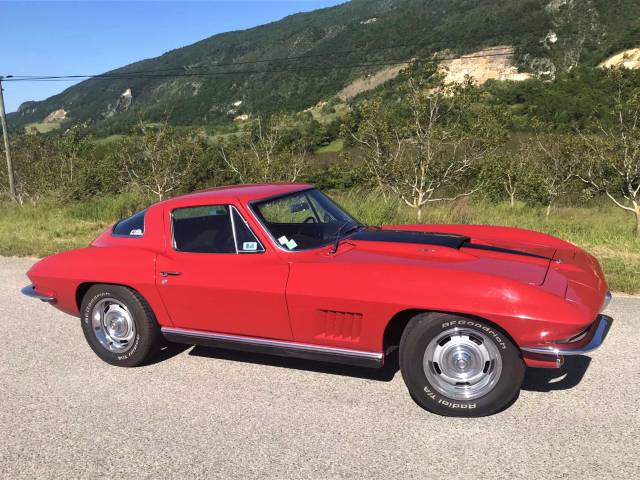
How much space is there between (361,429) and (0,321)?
424cm

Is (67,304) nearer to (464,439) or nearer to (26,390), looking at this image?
(26,390)

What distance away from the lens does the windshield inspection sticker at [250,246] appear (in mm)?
3729

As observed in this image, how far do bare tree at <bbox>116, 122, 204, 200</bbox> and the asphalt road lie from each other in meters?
21.1

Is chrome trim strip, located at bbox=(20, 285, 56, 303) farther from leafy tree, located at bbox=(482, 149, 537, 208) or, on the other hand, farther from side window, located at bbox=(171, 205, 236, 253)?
leafy tree, located at bbox=(482, 149, 537, 208)

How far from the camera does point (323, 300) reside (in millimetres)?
3340

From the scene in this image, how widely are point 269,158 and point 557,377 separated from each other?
21.2 metres

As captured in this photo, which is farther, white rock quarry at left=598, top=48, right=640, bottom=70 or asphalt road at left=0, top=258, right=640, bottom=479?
white rock quarry at left=598, top=48, right=640, bottom=70

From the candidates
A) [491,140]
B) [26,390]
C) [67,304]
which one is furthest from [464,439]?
[491,140]

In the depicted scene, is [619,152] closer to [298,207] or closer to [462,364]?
[298,207]

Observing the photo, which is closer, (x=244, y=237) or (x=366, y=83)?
(x=244, y=237)

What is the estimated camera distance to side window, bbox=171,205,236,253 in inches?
153

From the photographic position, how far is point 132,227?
4348mm

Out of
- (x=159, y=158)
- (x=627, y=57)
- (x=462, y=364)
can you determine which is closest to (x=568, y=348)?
(x=462, y=364)

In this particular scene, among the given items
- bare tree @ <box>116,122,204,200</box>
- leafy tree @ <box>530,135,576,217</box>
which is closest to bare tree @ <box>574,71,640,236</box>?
bare tree @ <box>116,122,204,200</box>
